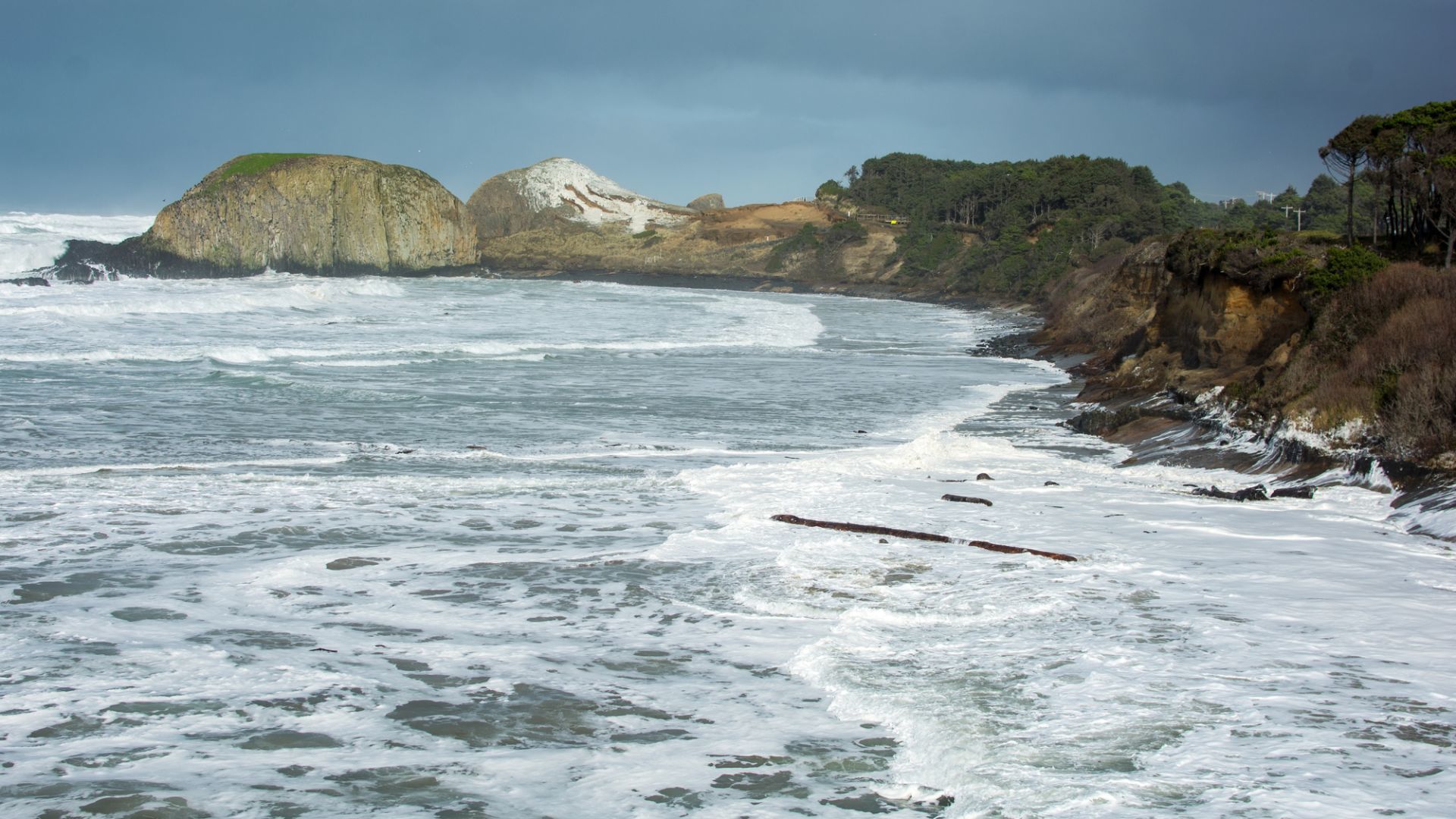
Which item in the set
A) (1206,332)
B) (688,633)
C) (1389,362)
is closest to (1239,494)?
(1389,362)

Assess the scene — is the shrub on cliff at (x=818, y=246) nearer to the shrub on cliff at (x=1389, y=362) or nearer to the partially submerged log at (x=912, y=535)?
the shrub on cliff at (x=1389, y=362)

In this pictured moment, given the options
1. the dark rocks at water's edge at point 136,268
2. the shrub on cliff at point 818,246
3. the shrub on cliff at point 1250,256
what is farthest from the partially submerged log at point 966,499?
the shrub on cliff at point 818,246

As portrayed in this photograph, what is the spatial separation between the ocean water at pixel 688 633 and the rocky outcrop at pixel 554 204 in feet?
457

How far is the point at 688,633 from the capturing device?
281 inches

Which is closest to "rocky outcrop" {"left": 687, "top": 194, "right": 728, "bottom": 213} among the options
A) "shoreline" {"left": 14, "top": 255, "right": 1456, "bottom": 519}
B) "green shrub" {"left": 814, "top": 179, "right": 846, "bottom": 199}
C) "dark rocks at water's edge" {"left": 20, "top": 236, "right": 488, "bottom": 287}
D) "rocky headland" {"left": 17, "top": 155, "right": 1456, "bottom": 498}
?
"rocky headland" {"left": 17, "top": 155, "right": 1456, "bottom": 498}

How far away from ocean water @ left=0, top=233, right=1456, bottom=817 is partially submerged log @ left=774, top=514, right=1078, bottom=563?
0.13 metres

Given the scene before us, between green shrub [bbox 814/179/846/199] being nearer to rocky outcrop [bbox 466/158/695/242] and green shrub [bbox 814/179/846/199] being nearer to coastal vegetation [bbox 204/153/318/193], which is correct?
rocky outcrop [bbox 466/158/695/242]

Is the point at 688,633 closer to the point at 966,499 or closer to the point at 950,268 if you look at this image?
the point at 966,499

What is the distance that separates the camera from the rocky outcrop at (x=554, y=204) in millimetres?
154500

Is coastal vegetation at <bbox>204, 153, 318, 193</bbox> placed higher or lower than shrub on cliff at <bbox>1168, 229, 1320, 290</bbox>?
higher

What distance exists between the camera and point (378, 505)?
11.2 m

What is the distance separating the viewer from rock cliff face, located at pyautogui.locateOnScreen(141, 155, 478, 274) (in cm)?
10625

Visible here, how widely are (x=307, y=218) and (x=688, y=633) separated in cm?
11169

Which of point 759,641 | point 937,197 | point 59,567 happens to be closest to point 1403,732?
point 759,641
